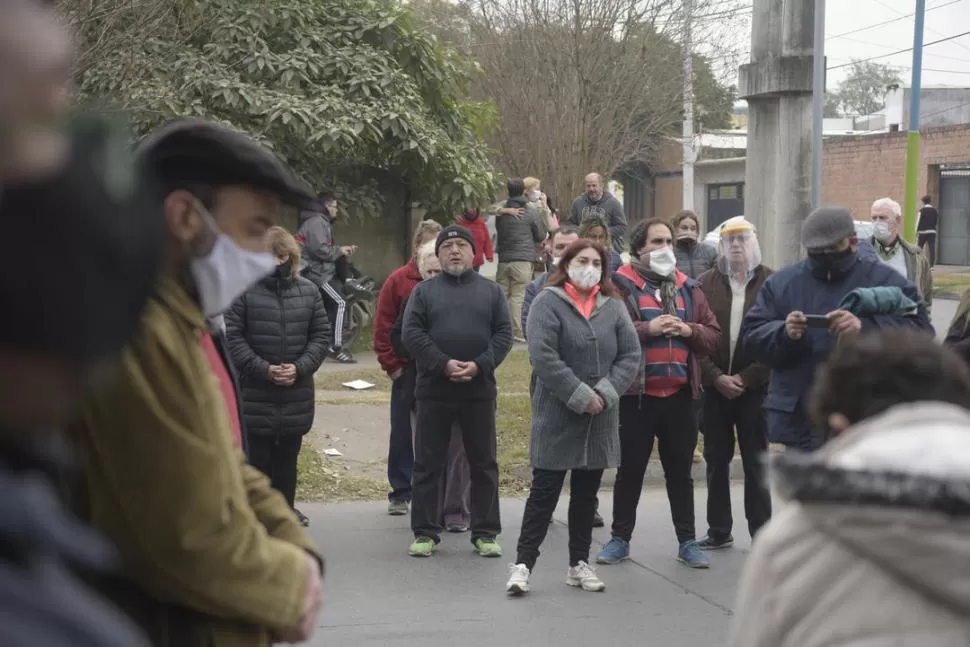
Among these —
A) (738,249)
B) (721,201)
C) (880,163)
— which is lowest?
(721,201)

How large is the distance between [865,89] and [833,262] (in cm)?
8741

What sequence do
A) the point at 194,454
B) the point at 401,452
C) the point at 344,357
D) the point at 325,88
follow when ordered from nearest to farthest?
the point at 194,454 → the point at 401,452 → the point at 344,357 → the point at 325,88

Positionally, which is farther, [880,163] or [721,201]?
[721,201]

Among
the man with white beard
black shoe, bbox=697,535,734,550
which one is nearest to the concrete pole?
the man with white beard

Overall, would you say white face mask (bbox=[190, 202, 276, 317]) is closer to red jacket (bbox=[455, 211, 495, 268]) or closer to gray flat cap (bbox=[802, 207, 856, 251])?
gray flat cap (bbox=[802, 207, 856, 251])

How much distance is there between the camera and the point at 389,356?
8.88 m

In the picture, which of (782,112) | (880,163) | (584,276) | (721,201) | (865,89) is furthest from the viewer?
(865,89)

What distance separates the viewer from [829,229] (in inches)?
251

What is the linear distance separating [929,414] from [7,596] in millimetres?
1579

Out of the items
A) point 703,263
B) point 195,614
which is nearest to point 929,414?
point 195,614

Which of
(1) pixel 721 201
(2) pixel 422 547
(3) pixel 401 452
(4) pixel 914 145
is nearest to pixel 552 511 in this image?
(2) pixel 422 547

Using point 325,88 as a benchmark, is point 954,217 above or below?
below

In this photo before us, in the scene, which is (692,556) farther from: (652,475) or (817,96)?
(817,96)

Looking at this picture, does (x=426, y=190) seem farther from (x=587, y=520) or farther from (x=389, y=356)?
(x=587, y=520)
